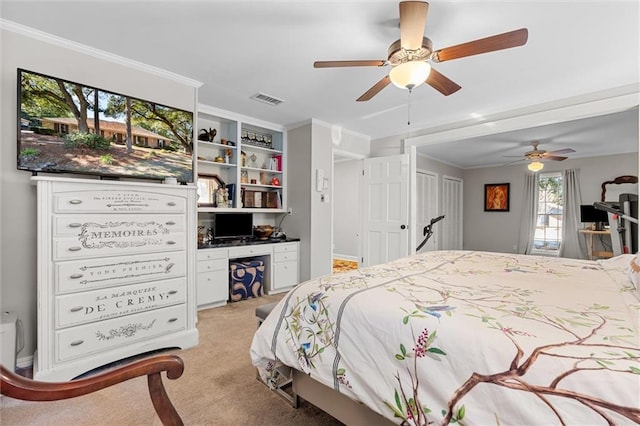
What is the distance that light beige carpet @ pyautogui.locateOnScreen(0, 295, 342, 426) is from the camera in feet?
5.31

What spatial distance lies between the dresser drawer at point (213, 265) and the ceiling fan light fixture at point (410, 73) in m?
2.79

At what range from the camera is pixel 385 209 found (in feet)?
15.4

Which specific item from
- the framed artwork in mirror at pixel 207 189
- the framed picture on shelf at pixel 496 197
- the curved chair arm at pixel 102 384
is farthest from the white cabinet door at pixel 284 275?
the framed picture on shelf at pixel 496 197

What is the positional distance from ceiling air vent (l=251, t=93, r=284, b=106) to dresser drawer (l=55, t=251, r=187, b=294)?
6.40 ft

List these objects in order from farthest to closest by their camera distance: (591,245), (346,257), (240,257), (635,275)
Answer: (346,257), (591,245), (240,257), (635,275)

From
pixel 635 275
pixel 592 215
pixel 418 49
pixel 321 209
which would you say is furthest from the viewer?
pixel 592 215

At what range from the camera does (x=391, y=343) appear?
1.12 meters

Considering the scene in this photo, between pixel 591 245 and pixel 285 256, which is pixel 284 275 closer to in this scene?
pixel 285 256

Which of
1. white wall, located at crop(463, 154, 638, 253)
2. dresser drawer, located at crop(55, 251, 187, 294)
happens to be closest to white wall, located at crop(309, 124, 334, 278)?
dresser drawer, located at crop(55, 251, 187, 294)

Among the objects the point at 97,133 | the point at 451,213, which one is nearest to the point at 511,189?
the point at 451,213

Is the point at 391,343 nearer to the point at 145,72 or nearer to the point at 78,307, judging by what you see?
the point at 78,307

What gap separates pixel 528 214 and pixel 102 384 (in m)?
8.34

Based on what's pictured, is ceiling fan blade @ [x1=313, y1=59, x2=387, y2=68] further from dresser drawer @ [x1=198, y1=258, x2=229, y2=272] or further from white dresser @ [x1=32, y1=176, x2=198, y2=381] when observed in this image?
dresser drawer @ [x1=198, y1=258, x2=229, y2=272]

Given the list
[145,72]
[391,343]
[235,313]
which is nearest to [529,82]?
[391,343]
